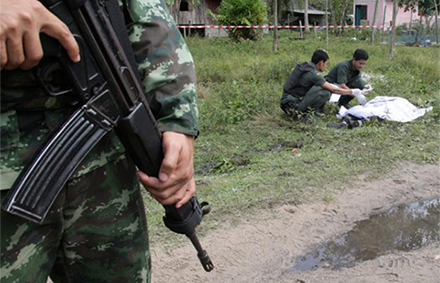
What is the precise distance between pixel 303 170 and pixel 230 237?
1184 millimetres

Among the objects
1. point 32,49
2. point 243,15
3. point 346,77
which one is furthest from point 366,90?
point 243,15

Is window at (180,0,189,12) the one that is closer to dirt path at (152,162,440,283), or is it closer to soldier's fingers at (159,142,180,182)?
dirt path at (152,162,440,283)

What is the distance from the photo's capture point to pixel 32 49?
3.04 feet

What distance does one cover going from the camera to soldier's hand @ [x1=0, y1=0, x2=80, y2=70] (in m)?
0.88

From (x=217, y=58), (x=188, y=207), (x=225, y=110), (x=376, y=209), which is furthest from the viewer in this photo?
(x=217, y=58)

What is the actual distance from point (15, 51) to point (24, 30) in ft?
0.14

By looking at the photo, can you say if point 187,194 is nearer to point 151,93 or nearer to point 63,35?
point 151,93

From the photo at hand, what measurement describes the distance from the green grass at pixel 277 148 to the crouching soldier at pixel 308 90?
0.18m

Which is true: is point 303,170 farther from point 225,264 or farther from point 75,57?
point 75,57

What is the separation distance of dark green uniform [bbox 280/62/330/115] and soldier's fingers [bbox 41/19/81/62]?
5.06 m

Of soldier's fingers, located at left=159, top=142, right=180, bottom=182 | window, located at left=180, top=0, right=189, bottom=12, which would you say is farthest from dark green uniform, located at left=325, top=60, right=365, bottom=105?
window, located at left=180, top=0, right=189, bottom=12

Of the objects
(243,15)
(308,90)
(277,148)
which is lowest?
(277,148)

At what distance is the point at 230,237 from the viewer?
274 centimetres

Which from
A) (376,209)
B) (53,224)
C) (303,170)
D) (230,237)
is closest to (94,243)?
(53,224)
